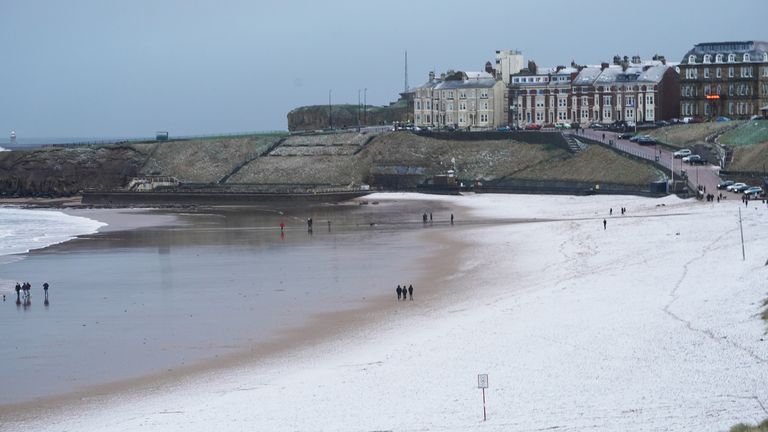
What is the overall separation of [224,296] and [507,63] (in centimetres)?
7286

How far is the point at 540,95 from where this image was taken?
102562mm

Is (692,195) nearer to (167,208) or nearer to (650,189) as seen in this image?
(650,189)

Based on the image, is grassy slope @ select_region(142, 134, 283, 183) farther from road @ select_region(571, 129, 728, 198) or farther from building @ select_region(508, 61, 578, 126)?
road @ select_region(571, 129, 728, 198)

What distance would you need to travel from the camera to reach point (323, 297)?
122 ft

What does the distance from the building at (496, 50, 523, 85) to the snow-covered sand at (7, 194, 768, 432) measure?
68765 millimetres

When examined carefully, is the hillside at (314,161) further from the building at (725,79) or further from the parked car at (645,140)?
the building at (725,79)

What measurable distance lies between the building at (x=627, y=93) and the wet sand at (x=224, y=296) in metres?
35.1

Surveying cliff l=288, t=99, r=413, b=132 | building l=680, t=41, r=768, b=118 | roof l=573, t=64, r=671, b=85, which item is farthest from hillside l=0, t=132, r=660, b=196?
cliff l=288, t=99, r=413, b=132

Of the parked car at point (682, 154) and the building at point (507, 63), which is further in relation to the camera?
the building at point (507, 63)

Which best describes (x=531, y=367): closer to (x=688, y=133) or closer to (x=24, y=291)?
(x=24, y=291)

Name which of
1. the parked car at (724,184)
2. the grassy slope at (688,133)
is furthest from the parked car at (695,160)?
the parked car at (724,184)

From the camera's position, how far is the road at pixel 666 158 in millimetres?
63938

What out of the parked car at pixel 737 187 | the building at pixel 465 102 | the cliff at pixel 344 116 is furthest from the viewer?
the cliff at pixel 344 116

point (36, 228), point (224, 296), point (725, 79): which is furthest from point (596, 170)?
point (224, 296)
